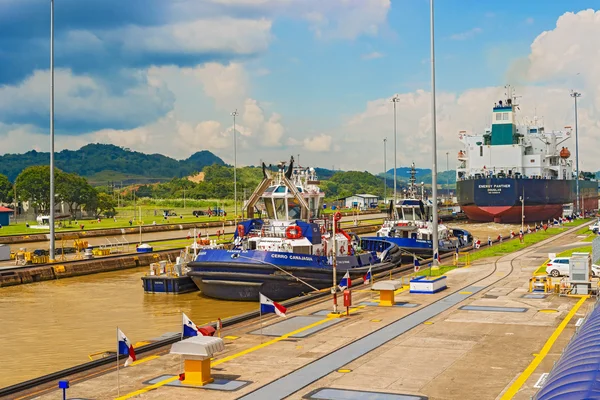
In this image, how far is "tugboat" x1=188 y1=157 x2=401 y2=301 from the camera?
32438mm

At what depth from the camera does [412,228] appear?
52781 millimetres

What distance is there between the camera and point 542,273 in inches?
1433

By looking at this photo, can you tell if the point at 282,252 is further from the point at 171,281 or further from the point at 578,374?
the point at 578,374

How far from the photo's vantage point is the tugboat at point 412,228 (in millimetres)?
Result: 51062

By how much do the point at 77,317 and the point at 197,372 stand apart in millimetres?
16343

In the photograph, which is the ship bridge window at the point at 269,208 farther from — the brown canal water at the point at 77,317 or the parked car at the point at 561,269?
the parked car at the point at 561,269

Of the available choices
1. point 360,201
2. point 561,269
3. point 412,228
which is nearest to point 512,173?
point 412,228

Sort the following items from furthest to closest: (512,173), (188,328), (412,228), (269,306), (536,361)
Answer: (512,173) < (412,228) < (269,306) < (188,328) < (536,361)

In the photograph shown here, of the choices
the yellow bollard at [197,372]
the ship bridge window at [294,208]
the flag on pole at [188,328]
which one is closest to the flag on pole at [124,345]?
the yellow bollard at [197,372]

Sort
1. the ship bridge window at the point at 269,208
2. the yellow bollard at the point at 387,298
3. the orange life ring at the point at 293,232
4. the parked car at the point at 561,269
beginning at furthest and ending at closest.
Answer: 1. the ship bridge window at the point at 269,208
2. the orange life ring at the point at 293,232
3. the parked car at the point at 561,269
4. the yellow bollard at the point at 387,298

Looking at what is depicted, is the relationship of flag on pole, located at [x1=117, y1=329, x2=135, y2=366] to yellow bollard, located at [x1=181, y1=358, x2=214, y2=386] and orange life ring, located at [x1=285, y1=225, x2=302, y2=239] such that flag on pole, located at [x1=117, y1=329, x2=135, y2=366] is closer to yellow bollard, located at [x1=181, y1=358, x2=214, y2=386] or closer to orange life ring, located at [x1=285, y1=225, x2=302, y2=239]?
yellow bollard, located at [x1=181, y1=358, x2=214, y2=386]

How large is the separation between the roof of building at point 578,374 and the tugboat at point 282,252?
1927 cm

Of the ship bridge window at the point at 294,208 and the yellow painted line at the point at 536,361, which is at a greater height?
the ship bridge window at the point at 294,208

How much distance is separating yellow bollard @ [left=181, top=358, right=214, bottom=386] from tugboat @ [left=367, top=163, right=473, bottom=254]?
117ft
